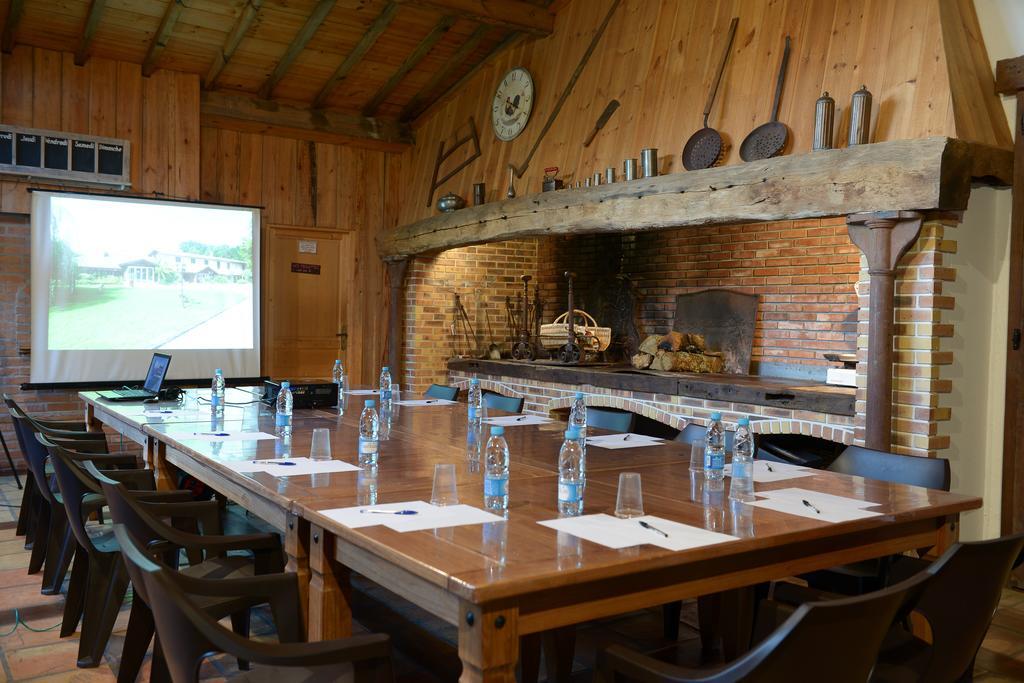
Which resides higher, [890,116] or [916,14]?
[916,14]

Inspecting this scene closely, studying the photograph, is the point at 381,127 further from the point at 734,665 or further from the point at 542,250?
the point at 734,665

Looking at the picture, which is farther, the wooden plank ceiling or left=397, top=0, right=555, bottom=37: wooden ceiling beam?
the wooden plank ceiling

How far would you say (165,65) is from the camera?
7.38 metres

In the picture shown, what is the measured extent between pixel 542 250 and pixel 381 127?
2.01 m

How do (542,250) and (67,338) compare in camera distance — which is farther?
(542,250)

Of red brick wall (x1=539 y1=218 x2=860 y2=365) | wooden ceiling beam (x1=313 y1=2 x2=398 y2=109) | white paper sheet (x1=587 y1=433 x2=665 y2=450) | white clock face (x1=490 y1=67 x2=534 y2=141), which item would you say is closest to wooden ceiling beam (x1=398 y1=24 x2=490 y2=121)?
white clock face (x1=490 y1=67 x2=534 y2=141)

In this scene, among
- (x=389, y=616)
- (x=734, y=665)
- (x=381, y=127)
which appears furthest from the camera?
(x=381, y=127)

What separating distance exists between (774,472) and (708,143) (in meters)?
2.68

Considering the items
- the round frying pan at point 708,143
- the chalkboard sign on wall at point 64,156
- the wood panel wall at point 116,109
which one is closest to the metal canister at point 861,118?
the round frying pan at point 708,143

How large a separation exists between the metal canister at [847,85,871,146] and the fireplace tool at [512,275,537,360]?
4263 mm

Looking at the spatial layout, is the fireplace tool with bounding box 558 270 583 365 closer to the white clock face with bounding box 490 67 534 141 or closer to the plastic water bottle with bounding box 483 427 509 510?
the white clock face with bounding box 490 67 534 141

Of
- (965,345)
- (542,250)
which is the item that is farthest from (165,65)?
(965,345)

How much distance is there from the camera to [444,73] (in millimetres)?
7922

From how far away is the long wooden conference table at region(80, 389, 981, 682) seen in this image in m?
1.73
